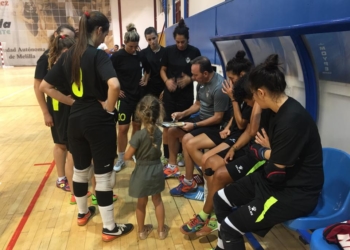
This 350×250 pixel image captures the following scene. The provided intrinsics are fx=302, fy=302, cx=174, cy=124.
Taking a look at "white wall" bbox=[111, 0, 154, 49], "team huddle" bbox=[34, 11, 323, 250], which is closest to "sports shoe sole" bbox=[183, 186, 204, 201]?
"team huddle" bbox=[34, 11, 323, 250]

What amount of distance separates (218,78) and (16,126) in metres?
4.42

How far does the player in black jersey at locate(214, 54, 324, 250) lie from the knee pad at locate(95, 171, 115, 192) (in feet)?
3.12

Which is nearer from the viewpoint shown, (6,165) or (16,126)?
(6,165)

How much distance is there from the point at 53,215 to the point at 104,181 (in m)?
0.82

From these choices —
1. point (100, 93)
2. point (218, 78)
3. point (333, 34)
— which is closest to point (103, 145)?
point (100, 93)

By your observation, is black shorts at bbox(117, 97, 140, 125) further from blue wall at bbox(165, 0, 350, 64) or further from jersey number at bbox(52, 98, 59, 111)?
blue wall at bbox(165, 0, 350, 64)

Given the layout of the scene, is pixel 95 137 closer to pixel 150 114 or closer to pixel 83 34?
pixel 150 114

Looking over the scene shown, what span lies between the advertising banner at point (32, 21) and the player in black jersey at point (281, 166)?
15.9 metres

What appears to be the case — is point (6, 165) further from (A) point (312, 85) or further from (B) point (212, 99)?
(A) point (312, 85)

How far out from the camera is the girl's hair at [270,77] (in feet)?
4.97

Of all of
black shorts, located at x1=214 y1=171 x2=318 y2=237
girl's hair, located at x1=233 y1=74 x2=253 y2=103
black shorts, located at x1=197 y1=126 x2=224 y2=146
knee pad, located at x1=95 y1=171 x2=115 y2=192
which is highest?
girl's hair, located at x1=233 y1=74 x2=253 y2=103

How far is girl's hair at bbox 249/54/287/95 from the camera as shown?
4.97 ft

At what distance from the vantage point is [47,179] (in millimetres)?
3373

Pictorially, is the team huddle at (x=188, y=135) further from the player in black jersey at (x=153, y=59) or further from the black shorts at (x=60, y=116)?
the player in black jersey at (x=153, y=59)
